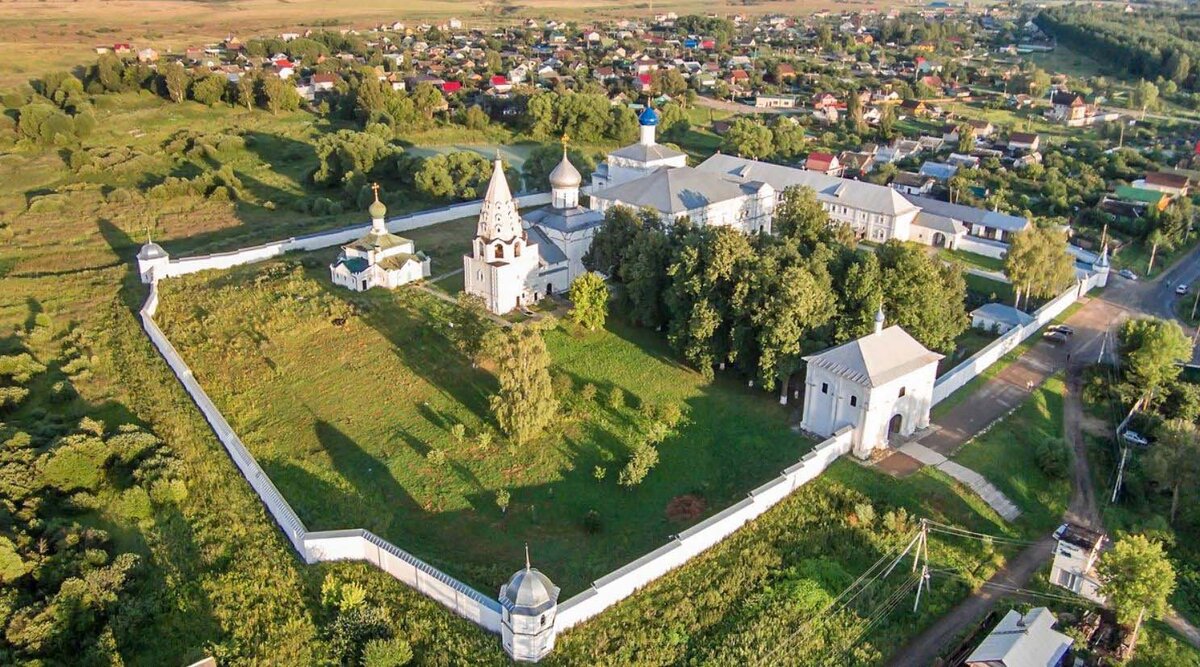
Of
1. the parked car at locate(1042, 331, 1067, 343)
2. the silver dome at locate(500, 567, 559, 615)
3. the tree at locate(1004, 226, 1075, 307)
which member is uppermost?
the tree at locate(1004, 226, 1075, 307)

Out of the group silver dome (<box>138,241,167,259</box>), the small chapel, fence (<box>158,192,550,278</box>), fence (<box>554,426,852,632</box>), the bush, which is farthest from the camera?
fence (<box>158,192,550,278</box>)

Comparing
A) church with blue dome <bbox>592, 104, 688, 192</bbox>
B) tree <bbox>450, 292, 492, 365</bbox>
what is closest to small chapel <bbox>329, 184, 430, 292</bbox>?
tree <bbox>450, 292, 492, 365</bbox>

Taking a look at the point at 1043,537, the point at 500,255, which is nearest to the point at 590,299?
the point at 500,255

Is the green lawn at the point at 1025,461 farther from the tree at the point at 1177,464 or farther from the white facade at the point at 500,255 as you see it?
the white facade at the point at 500,255

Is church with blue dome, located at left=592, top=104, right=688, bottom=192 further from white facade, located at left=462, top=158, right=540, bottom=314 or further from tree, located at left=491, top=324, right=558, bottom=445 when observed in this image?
tree, located at left=491, top=324, right=558, bottom=445

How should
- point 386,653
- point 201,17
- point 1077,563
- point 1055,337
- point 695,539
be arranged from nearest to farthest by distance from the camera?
1. point 386,653
2. point 1077,563
3. point 695,539
4. point 1055,337
5. point 201,17

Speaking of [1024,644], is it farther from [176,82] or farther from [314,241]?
[176,82]

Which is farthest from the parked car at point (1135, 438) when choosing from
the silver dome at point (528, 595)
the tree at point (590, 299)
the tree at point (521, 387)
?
the silver dome at point (528, 595)
